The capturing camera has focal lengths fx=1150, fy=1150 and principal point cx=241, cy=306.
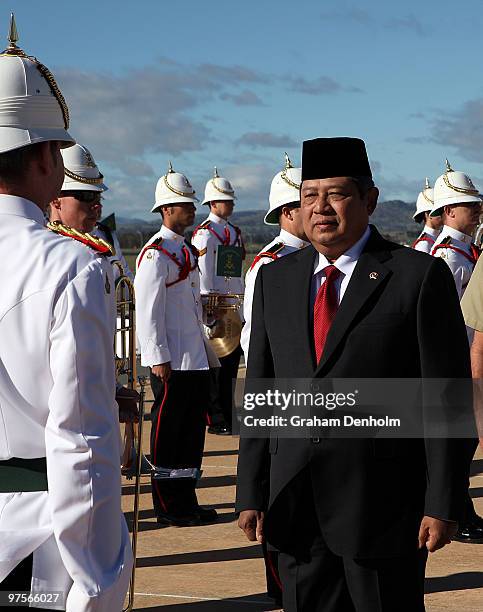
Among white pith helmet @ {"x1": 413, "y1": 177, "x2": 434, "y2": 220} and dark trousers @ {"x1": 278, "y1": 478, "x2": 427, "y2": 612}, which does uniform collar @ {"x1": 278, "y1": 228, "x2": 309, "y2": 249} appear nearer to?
dark trousers @ {"x1": 278, "y1": 478, "x2": 427, "y2": 612}

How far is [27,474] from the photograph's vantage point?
8.39 ft

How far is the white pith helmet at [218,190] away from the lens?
1462 centimetres

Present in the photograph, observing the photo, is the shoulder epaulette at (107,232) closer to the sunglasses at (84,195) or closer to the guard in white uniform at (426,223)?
the sunglasses at (84,195)

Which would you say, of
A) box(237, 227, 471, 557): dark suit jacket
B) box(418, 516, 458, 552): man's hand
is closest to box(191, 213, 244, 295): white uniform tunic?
box(237, 227, 471, 557): dark suit jacket

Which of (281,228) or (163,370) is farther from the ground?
(281,228)

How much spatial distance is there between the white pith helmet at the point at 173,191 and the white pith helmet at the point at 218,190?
5477 mm

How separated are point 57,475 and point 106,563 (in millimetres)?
235

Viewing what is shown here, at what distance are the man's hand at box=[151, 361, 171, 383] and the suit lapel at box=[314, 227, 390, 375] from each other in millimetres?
4122

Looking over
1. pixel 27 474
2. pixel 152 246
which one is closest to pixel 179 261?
pixel 152 246

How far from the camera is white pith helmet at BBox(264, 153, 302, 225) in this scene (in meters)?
7.10

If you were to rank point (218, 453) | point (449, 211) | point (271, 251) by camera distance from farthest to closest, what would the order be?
point (218, 453)
point (449, 211)
point (271, 251)

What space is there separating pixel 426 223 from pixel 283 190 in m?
6.41

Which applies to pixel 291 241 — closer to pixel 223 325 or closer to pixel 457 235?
pixel 457 235

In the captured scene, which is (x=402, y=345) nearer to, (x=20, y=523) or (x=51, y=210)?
(x=20, y=523)
